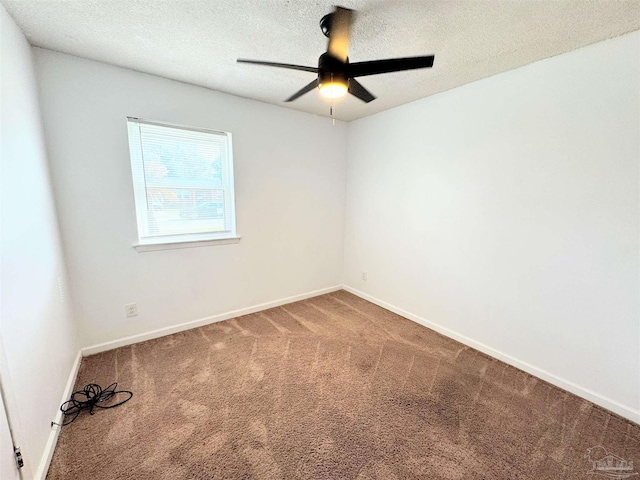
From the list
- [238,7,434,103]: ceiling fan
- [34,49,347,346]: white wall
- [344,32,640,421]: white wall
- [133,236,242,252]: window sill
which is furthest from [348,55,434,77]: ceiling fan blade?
[133,236,242,252]: window sill

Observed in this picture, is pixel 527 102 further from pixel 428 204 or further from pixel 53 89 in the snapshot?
pixel 53 89

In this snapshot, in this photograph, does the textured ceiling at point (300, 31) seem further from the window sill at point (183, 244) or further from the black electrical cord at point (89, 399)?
the black electrical cord at point (89, 399)

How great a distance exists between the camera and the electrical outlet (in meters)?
2.41

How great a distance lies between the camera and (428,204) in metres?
2.80

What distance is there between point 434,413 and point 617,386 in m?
1.25

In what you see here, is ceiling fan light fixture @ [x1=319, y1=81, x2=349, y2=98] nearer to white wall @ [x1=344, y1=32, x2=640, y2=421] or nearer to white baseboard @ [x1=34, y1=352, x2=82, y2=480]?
white wall @ [x1=344, y1=32, x2=640, y2=421]

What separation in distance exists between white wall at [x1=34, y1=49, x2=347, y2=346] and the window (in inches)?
3.6

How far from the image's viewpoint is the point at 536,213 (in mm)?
2061

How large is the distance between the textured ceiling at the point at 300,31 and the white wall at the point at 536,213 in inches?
11.5

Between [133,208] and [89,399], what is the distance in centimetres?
145

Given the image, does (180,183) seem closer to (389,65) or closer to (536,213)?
(389,65)

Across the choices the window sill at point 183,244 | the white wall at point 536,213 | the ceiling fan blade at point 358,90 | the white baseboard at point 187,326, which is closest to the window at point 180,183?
the window sill at point 183,244

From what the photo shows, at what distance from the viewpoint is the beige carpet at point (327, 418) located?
139 centimetres

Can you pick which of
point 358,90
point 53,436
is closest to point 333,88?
point 358,90
